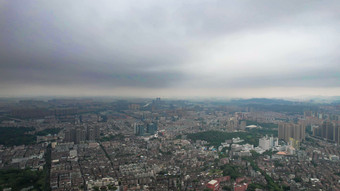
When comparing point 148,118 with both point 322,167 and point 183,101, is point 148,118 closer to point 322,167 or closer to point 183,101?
point 183,101

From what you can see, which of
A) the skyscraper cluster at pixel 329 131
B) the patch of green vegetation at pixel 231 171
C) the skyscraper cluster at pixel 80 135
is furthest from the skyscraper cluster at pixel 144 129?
the skyscraper cluster at pixel 329 131

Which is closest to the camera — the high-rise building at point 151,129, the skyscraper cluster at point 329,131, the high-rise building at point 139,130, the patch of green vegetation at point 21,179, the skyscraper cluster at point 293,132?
the patch of green vegetation at point 21,179

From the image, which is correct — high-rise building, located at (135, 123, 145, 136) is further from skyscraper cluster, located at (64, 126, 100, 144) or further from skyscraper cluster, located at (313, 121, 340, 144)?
skyscraper cluster, located at (313, 121, 340, 144)

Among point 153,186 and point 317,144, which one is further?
point 317,144

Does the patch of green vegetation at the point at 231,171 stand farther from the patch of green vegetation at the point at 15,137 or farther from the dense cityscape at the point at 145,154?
the patch of green vegetation at the point at 15,137

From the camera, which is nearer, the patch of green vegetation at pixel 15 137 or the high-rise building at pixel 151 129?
the patch of green vegetation at pixel 15 137

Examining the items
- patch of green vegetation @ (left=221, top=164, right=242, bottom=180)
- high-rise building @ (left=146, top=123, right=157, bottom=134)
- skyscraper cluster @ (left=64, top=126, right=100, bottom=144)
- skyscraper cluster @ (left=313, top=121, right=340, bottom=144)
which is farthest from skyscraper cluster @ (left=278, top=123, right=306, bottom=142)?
skyscraper cluster @ (left=64, top=126, right=100, bottom=144)

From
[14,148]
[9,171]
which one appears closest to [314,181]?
[9,171]
